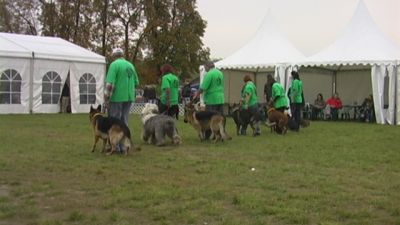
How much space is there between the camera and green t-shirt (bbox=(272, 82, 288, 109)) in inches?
563

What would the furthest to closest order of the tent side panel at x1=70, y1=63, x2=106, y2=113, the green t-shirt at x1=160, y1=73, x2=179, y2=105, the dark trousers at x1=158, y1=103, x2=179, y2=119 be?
the tent side panel at x1=70, y1=63, x2=106, y2=113, the dark trousers at x1=158, y1=103, x2=179, y2=119, the green t-shirt at x1=160, y1=73, x2=179, y2=105

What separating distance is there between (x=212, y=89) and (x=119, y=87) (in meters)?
2.93

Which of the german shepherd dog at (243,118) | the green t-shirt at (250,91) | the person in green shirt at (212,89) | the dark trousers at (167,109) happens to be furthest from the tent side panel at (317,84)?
the dark trousers at (167,109)

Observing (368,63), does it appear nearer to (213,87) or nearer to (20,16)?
(213,87)

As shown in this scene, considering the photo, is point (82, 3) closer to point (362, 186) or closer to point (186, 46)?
point (186, 46)

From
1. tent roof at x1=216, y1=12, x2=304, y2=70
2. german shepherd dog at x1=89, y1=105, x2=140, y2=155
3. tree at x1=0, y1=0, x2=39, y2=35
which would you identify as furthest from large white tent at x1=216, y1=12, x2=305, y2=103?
tree at x1=0, y1=0, x2=39, y2=35

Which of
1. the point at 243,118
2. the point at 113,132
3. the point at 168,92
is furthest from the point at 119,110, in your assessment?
the point at 243,118

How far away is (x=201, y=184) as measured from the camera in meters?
6.73

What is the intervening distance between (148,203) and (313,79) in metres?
21.2

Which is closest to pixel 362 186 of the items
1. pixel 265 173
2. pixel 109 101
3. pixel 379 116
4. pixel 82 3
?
pixel 265 173

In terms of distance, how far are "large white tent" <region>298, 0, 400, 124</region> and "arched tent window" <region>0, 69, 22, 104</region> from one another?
1173 cm

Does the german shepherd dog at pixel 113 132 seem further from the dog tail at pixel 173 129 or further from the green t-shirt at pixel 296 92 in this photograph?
the green t-shirt at pixel 296 92

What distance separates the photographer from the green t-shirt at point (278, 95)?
563 inches

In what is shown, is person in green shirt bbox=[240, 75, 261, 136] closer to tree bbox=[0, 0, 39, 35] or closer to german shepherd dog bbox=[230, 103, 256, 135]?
german shepherd dog bbox=[230, 103, 256, 135]
